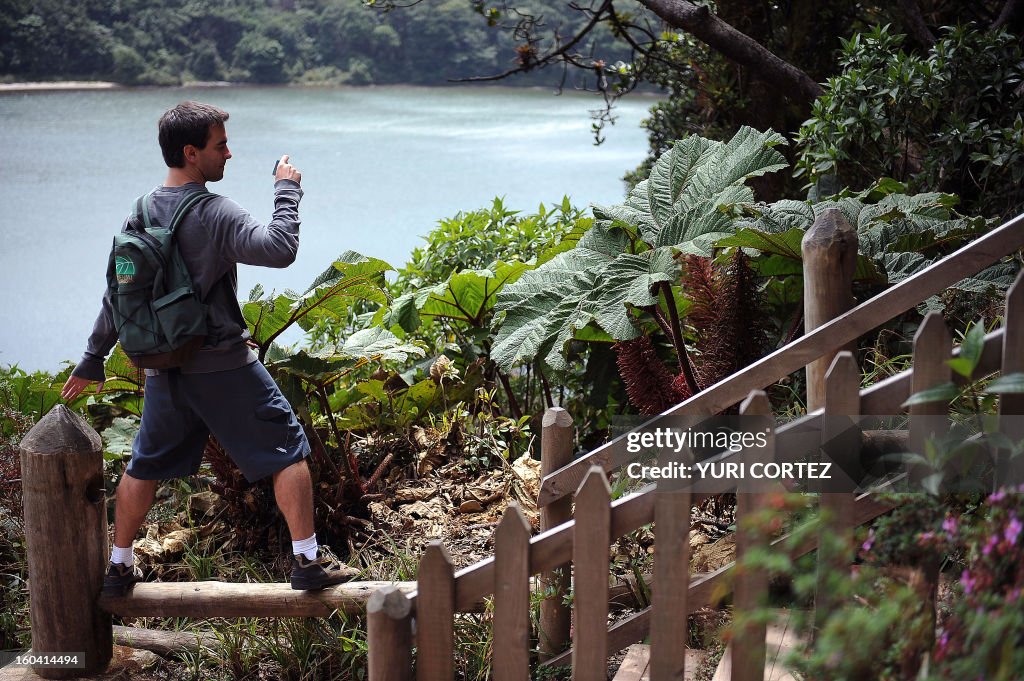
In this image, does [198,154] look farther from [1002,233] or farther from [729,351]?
[1002,233]

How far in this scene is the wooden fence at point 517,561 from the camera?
1.75 metres

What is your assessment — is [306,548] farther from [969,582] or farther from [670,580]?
[969,582]

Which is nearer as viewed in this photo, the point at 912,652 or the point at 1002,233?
the point at 912,652

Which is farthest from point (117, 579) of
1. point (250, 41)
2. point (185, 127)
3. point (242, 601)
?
point (250, 41)

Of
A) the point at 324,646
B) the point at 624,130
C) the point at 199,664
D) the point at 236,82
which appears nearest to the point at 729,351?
the point at 324,646

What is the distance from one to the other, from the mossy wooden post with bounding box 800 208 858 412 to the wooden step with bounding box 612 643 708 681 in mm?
616

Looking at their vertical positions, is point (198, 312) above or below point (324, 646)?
above

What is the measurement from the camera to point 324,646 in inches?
97.0

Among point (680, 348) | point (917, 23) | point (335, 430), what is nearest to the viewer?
point (680, 348)

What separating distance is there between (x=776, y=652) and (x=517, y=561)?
619 mm

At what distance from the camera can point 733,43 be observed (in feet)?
14.7

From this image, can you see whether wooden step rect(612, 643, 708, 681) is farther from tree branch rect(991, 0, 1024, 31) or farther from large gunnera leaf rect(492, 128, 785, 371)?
tree branch rect(991, 0, 1024, 31)

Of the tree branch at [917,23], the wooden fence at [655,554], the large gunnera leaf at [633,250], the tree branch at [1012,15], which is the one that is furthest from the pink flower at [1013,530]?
the tree branch at [917,23]

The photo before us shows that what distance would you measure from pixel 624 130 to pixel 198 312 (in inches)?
240
